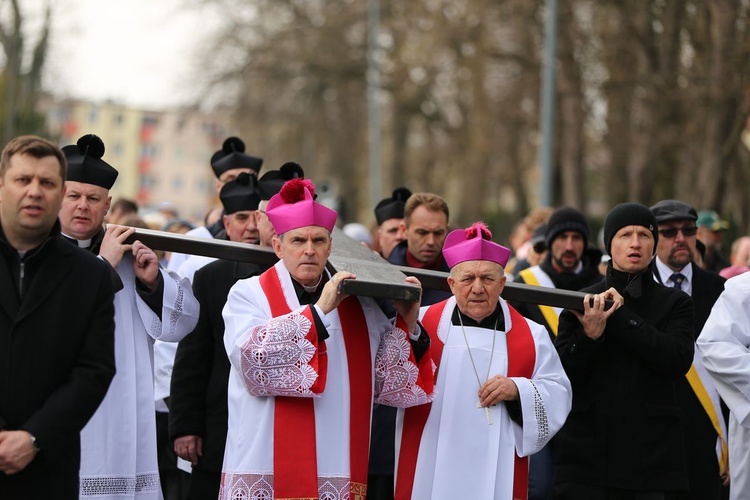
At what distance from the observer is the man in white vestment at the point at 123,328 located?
610 centimetres

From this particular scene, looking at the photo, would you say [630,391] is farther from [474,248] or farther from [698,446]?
[474,248]

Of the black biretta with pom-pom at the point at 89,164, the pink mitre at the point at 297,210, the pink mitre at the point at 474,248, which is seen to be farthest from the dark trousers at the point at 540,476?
the black biretta with pom-pom at the point at 89,164

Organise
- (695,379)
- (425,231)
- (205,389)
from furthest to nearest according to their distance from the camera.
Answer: (425,231), (695,379), (205,389)

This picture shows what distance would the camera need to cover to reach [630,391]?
675 centimetres

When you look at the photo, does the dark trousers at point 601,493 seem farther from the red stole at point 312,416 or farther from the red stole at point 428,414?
the red stole at point 312,416

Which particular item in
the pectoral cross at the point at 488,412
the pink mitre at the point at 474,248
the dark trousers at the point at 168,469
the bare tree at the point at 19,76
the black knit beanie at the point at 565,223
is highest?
the bare tree at the point at 19,76

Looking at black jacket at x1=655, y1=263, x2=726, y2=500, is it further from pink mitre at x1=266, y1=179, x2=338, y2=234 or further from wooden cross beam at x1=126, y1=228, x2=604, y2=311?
pink mitre at x1=266, y1=179, x2=338, y2=234

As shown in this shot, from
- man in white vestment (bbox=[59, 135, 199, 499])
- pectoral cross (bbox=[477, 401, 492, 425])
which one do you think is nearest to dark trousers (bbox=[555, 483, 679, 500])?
pectoral cross (bbox=[477, 401, 492, 425])

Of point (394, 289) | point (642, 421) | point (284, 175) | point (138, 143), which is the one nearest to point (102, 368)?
point (394, 289)

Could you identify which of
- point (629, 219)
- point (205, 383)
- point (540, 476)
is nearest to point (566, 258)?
point (540, 476)

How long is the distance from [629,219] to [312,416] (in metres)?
1.98

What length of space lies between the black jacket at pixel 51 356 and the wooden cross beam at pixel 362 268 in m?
1.17

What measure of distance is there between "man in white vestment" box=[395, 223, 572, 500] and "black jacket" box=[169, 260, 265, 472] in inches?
41.5

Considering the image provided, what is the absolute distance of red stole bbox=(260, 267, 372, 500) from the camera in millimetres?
5926
